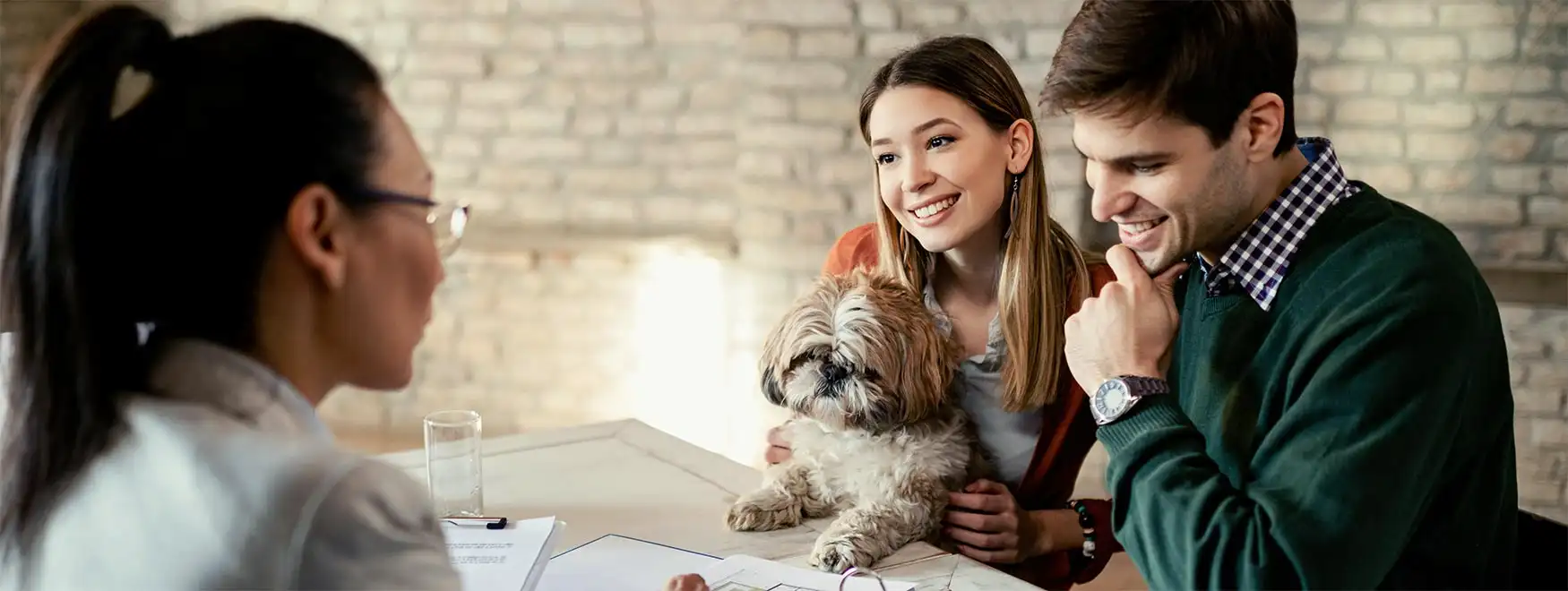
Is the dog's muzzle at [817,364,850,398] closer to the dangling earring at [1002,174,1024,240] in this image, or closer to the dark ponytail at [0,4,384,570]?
the dangling earring at [1002,174,1024,240]

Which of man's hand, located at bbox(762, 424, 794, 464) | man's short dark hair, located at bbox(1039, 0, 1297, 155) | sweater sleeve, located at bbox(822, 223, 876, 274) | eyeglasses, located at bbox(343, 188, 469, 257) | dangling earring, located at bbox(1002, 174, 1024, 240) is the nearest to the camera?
eyeglasses, located at bbox(343, 188, 469, 257)

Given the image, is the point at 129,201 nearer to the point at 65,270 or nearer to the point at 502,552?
the point at 65,270

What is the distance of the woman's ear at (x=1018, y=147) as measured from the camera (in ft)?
6.63

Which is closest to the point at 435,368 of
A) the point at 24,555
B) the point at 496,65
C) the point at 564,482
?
the point at 496,65

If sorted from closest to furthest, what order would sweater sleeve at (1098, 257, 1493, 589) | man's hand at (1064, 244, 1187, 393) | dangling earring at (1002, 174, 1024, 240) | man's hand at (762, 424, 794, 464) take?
sweater sleeve at (1098, 257, 1493, 589)
man's hand at (1064, 244, 1187, 393)
dangling earring at (1002, 174, 1024, 240)
man's hand at (762, 424, 794, 464)

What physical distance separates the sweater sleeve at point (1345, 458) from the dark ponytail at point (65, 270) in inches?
41.4

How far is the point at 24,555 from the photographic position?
1014mm

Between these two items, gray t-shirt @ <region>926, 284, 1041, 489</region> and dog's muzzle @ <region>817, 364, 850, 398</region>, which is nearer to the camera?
dog's muzzle @ <region>817, 364, 850, 398</region>

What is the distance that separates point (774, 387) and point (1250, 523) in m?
0.85

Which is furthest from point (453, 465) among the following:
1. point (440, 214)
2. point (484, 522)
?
point (440, 214)

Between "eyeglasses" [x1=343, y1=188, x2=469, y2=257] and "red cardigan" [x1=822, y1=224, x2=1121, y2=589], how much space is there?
42.7 inches

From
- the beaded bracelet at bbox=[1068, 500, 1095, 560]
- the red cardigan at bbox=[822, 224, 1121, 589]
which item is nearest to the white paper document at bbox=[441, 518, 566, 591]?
the red cardigan at bbox=[822, 224, 1121, 589]

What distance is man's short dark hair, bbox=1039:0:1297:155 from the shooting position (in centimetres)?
135

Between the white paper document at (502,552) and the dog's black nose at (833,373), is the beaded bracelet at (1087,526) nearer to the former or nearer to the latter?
the dog's black nose at (833,373)
